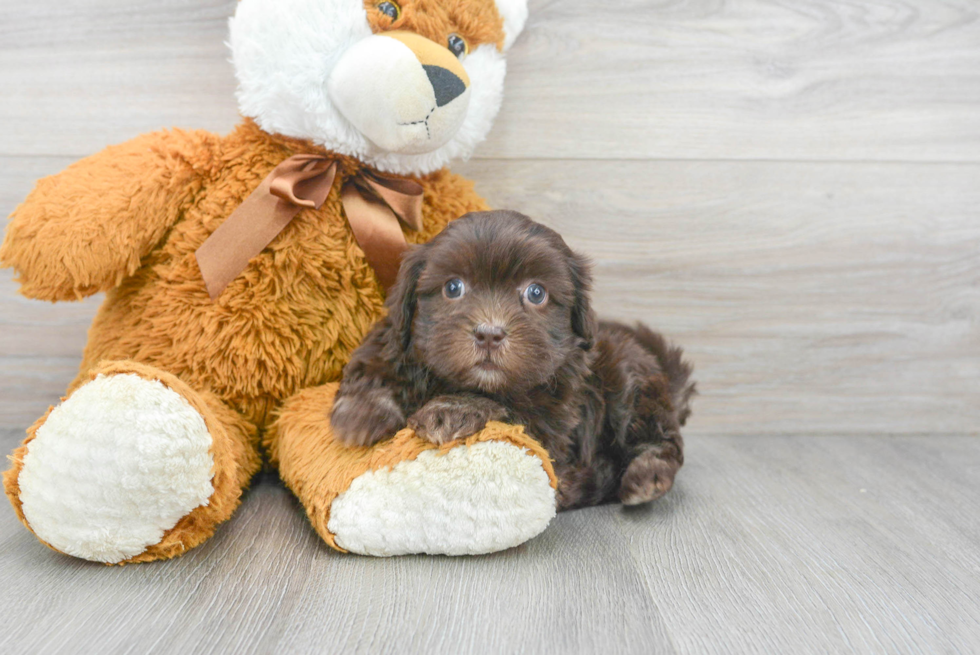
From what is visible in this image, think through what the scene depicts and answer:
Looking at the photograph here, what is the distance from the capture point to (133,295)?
1.45m

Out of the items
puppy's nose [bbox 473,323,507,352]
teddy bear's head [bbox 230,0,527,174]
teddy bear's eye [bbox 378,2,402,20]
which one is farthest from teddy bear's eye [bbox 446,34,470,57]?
puppy's nose [bbox 473,323,507,352]

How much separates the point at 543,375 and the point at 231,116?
3.50ft

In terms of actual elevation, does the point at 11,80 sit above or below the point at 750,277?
above

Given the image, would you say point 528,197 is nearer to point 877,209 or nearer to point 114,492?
point 877,209

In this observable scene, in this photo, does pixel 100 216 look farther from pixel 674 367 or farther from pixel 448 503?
pixel 674 367

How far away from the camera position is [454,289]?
1.18 m

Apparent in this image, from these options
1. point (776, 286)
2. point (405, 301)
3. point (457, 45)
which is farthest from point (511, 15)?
point (776, 286)

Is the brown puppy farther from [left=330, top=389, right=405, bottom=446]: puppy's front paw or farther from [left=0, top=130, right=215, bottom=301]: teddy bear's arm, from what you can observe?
[left=0, top=130, right=215, bottom=301]: teddy bear's arm

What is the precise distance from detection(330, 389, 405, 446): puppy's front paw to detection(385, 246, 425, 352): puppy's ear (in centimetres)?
10

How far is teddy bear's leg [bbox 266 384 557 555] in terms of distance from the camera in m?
1.12

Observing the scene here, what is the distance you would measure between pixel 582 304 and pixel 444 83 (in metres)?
0.46

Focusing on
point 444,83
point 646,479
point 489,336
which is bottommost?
point 646,479

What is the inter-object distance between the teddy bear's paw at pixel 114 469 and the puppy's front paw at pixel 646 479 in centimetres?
75

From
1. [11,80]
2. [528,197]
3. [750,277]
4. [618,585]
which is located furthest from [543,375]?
[11,80]
